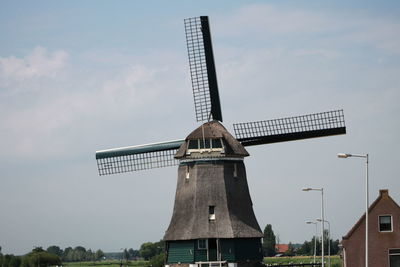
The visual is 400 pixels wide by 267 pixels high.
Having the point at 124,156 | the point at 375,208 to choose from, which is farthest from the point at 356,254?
the point at 124,156

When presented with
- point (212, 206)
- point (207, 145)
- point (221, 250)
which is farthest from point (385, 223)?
point (207, 145)

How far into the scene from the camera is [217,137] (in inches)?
2594

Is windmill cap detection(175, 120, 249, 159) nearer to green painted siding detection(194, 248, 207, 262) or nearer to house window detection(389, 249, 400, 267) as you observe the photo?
green painted siding detection(194, 248, 207, 262)

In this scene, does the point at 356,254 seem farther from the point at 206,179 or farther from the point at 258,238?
the point at 206,179

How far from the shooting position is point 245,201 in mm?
67250

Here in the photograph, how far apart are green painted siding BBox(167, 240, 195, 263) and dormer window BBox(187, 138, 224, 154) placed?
6003 mm

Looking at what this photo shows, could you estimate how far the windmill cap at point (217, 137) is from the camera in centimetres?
6600

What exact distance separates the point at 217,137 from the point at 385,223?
12.1 meters

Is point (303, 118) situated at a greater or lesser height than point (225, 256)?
greater

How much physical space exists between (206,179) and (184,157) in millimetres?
2154

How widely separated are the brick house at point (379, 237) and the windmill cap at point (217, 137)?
8906 millimetres

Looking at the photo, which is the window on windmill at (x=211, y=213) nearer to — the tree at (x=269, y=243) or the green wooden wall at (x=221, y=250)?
the green wooden wall at (x=221, y=250)

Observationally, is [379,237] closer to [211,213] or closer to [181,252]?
[211,213]

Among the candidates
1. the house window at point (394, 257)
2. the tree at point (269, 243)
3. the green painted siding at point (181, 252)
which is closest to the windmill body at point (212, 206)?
the green painted siding at point (181, 252)
